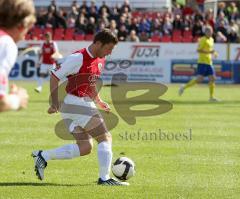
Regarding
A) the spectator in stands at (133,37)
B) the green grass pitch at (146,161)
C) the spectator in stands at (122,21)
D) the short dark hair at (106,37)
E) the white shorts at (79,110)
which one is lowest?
the spectator in stands at (133,37)

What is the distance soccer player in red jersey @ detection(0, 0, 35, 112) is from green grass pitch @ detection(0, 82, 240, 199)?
414 cm

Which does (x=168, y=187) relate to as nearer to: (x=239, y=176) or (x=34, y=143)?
(x=239, y=176)

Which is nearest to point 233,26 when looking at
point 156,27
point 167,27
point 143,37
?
point 167,27

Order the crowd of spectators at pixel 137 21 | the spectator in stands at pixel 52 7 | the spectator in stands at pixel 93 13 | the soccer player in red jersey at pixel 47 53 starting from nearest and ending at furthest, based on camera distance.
Answer: the soccer player in red jersey at pixel 47 53, the crowd of spectators at pixel 137 21, the spectator in stands at pixel 93 13, the spectator in stands at pixel 52 7

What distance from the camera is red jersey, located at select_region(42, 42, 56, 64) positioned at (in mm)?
29312

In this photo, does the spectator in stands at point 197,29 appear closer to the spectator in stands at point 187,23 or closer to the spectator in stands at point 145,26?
the spectator in stands at point 187,23

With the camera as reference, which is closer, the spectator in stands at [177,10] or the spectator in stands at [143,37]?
the spectator in stands at [143,37]

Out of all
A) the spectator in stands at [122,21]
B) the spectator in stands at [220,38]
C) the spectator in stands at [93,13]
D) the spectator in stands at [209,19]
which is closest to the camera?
the spectator in stands at [220,38]

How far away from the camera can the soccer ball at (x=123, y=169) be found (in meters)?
10.5

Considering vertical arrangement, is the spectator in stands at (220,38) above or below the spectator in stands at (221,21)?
below

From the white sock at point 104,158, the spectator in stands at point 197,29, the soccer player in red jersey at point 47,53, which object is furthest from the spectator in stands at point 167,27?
the white sock at point 104,158

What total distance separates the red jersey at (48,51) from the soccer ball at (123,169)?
749 inches

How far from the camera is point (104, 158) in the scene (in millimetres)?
10086

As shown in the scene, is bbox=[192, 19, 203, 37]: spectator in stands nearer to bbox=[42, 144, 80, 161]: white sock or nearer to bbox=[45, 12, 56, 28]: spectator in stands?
bbox=[45, 12, 56, 28]: spectator in stands
